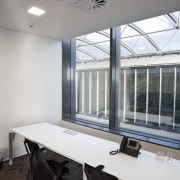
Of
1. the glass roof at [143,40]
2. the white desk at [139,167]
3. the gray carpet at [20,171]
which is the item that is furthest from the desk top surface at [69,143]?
the glass roof at [143,40]

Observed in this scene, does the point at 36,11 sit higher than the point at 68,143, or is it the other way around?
the point at 36,11

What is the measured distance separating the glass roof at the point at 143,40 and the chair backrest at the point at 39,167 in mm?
2365

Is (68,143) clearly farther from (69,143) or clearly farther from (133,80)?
(133,80)

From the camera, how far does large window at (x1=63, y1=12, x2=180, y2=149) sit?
2.79 metres

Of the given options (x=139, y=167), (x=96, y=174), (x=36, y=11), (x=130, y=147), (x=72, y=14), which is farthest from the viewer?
(x=72, y=14)

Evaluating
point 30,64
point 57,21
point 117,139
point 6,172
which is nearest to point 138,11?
point 57,21

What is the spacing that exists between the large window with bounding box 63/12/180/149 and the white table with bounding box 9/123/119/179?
0.79 meters

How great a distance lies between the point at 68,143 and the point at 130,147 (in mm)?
917

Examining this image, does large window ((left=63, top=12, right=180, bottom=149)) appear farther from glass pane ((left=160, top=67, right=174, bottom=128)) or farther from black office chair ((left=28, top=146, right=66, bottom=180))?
black office chair ((left=28, top=146, right=66, bottom=180))

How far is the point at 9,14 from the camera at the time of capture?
2605 millimetres

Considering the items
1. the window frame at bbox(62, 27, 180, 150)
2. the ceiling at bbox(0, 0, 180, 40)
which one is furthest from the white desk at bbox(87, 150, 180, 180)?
the ceiling at bbox(0, 0, 180, 40)

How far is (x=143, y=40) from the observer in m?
3.19

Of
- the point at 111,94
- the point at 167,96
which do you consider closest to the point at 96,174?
the point at 167,96

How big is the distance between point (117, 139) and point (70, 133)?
34.0 inches
